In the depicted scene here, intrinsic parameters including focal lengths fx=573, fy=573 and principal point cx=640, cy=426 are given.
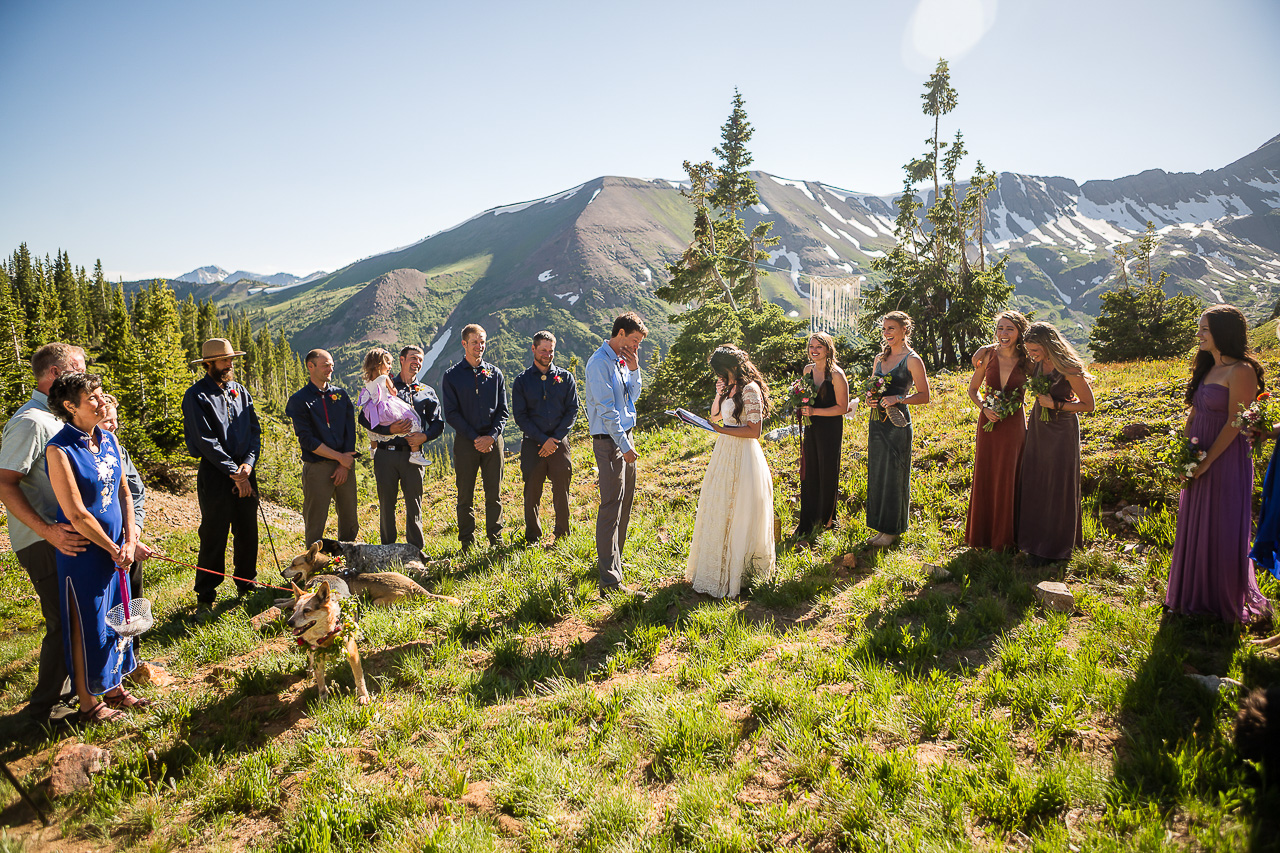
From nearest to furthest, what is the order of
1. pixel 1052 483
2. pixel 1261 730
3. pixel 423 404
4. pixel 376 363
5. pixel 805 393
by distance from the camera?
1. pixel 1261 730
2. pixel 1052 483
3. pixel 805 393
4. pixel 376 363
5. pixel 423 404

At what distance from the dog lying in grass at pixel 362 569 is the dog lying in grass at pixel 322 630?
102cm

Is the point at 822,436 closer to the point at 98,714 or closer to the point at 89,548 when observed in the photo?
the point at 89,548

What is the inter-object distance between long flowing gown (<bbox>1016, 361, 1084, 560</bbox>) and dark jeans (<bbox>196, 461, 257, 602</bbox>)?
8.63 meters

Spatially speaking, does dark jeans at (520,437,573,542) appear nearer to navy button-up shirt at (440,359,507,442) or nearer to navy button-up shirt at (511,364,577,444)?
navy button-up shirt at (511,364,577,444)

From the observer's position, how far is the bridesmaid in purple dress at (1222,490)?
14.9ft

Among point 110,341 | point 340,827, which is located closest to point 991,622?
point 340,827

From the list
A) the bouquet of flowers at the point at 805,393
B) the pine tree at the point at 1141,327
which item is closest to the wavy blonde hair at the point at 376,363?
the bouquet of flowers at the point at 805,393

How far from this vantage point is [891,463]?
7.05 m

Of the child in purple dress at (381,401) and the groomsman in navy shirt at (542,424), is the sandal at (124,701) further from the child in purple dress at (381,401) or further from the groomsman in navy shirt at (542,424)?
the groomsman in navy shirt at (542,424)

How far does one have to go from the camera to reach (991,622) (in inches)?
198

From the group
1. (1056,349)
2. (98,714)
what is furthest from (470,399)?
(1056,349)

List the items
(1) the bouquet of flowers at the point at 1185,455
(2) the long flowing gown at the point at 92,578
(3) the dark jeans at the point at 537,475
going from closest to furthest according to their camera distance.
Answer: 1. (2) the long flowing gown at the point at 92,578
2. (1) the bouquet of flowers at the point at 1185,455
3. (3) the dark jeans at the point at 537,475

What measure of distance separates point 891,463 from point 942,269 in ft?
80.9

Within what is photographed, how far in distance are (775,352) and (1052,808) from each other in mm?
19790
